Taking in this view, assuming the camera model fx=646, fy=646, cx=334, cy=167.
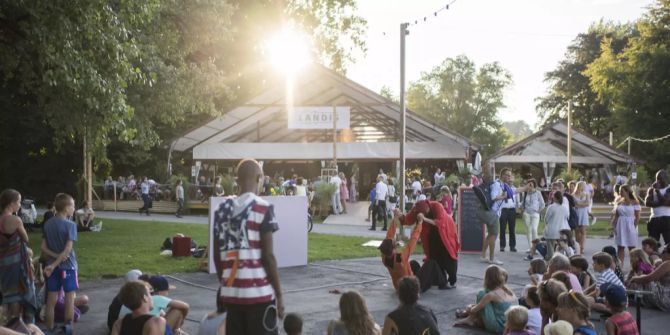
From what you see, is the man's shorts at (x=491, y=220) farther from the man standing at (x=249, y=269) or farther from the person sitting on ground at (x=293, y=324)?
the man standing at (x=249, y=269)

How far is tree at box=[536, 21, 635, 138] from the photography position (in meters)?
58.9

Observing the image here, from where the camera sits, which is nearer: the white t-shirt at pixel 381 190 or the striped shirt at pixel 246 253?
the striped shirt at pixel 246 253

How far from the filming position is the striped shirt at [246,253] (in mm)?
4520

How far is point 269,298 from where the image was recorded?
15.0ft

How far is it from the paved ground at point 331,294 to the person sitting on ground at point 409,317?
1973 millimetres

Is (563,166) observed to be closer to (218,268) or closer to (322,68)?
(322,68)

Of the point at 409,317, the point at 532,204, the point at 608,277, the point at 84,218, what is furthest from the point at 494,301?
the point at 84,218

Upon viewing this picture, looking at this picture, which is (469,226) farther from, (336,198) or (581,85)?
(581,85)

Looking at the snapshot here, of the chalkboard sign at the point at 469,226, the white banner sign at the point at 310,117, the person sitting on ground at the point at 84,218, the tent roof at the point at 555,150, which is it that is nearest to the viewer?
the chalkboard sign at the point at 469,226

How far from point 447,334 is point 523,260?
279 inches

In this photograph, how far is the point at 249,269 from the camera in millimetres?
4535

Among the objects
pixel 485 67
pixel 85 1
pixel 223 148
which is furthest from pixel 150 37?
pixel 485 67

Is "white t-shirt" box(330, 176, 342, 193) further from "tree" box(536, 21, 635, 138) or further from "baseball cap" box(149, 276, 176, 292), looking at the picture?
"tree" box(536, 21, 635, 138)

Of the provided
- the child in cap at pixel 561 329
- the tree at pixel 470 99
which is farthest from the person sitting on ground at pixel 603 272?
the tree at pixel 470 99
